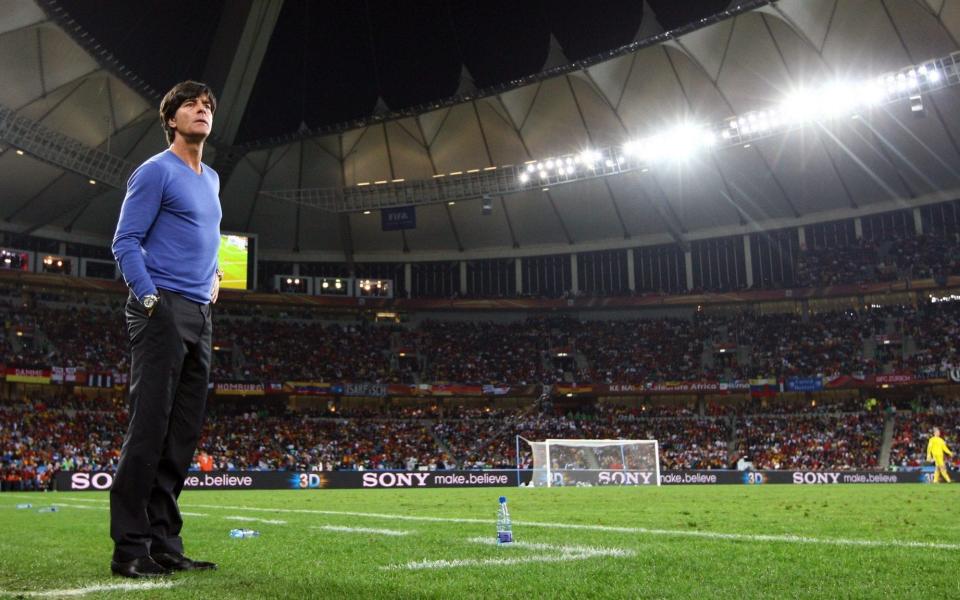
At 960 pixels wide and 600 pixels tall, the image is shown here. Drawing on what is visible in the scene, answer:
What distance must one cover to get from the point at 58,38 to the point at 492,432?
31538 mm

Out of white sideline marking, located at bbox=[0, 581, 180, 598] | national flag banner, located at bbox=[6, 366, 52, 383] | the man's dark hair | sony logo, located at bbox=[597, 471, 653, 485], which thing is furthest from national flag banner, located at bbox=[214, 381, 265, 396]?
white sideline marking, located at bbox=[0, 581, 180, 598]

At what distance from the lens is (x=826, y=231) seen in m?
52.9

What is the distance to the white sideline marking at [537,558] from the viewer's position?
447 centimetres

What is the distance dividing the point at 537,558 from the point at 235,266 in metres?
44.4

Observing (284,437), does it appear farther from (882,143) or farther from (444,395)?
(882,143)

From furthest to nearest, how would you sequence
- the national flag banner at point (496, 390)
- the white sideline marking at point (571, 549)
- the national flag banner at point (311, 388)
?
the national flag banner at point (496, 390)
the national flag banner at point (311, 388)
the white sideline marking at point (571, 549)

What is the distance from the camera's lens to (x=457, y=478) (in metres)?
37.5

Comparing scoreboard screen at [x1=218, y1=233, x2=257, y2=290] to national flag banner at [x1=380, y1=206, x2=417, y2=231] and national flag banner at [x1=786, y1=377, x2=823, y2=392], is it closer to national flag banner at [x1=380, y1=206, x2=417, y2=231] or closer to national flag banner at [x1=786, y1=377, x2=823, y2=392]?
national flag banner at [x1=380, y1=206, x2=417, y2=231]

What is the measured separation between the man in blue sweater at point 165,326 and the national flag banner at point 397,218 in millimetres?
43338

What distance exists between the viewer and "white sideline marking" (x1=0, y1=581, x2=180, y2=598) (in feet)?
11.5

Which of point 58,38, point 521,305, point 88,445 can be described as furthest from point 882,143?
point 88,445

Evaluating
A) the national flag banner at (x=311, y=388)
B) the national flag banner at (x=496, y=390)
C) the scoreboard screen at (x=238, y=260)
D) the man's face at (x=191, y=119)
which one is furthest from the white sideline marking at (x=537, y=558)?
the national flag banner at (x=496, y=390)

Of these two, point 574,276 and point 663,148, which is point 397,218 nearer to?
point 574,276

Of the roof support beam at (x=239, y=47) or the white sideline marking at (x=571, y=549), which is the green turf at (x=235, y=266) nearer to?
the roof support beam at (x=239, y=47)
